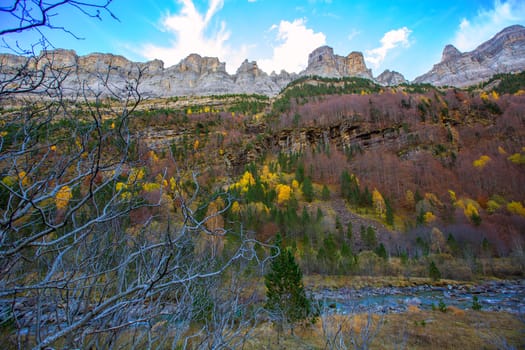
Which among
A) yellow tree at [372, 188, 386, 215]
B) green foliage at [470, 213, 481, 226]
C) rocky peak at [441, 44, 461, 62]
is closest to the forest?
yellow tree at [372, 188, 386, 215]

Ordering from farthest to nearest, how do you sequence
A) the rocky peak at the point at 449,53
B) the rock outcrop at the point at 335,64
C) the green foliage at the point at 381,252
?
the rocky peak at the point at 449,53 < the rock outcrop at the point at 335,64 < the green foliage at the point at 381,252

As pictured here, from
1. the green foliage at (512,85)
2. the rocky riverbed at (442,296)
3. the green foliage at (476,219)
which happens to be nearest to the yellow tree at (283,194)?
the rocky riverbed at (442,296)

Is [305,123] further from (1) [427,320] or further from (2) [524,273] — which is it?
(1) [427,320]

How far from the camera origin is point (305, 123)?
69.5m

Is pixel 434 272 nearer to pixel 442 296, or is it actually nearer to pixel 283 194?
pixel 442 296

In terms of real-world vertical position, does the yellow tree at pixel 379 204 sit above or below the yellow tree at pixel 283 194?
below

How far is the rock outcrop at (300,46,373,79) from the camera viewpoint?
126188 mm

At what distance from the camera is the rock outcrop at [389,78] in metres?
141

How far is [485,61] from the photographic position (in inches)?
4904

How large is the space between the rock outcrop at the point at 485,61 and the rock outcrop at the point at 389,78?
1510 centimetres

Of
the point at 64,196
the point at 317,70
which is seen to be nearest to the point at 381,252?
the point at 64,196

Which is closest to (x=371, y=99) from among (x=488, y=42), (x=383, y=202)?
(x=383, y=202)

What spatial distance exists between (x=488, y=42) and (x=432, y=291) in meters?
177

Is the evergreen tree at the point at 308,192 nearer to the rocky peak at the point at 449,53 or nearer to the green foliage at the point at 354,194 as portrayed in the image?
the green foliage at the point at 354,194
